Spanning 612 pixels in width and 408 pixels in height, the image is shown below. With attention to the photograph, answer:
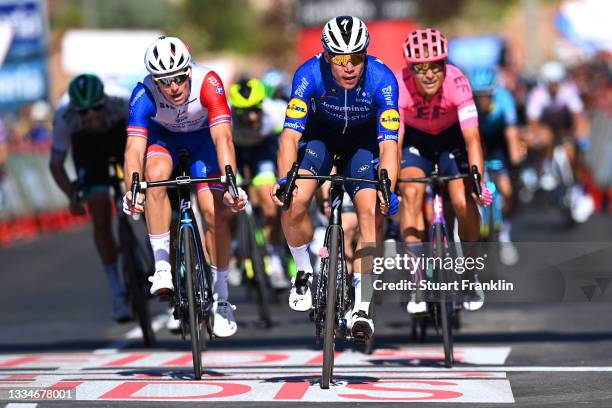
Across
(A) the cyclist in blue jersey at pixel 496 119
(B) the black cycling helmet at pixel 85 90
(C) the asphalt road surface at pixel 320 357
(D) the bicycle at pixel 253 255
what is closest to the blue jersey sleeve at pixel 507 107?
(A) the cyclist in blue jersey at pixel 496 119

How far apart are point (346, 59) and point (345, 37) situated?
15cm

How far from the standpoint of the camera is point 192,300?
10.1m

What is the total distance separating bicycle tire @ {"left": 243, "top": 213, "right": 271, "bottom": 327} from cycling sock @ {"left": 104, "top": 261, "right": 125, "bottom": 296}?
1.42 m

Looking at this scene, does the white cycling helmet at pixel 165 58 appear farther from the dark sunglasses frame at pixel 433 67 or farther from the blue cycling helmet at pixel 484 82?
the blue cycling helmet at pixel 484 82

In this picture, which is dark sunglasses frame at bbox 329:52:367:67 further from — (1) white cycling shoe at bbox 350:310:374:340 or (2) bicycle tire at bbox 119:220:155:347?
(2) bicycle tire at bbox 119:220:155:347

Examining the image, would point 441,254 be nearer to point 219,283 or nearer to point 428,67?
point 428,67

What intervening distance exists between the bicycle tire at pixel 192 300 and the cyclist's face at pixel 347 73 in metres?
1.48

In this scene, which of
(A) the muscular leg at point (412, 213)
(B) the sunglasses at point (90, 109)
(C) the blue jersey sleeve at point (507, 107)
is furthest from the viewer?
(C) the blue jersey sleeve at point (507, 107)

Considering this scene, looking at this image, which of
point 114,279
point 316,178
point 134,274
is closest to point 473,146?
point 316,178

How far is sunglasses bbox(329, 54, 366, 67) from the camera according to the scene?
31.7 feet

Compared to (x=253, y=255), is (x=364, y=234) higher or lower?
higher

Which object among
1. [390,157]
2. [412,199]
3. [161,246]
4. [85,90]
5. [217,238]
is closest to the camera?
[390,157]

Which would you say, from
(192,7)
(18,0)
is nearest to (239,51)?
(192,7)

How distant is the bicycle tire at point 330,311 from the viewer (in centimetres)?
915
